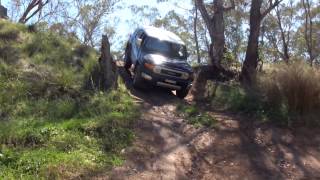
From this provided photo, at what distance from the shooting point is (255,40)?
58.4 feet

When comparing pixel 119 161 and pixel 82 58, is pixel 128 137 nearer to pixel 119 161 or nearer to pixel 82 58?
pixel 119 161

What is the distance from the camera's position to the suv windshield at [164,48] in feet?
51.9

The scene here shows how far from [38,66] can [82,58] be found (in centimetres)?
220

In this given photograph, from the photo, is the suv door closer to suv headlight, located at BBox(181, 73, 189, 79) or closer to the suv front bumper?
the suv front bumper

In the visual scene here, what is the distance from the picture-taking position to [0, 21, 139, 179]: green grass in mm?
7906

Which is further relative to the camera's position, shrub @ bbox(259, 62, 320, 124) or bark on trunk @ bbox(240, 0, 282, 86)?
bark on trunk @ bbox(240, 0, 282, 86)

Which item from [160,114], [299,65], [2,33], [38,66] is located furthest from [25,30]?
[299,65]

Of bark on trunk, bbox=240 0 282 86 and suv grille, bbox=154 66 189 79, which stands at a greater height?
bark on trunk, bbox=240 0 282 86

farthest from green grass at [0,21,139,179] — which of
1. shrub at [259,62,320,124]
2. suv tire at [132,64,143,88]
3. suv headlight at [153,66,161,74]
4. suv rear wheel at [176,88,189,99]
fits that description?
shrub at [259,62,320,124]

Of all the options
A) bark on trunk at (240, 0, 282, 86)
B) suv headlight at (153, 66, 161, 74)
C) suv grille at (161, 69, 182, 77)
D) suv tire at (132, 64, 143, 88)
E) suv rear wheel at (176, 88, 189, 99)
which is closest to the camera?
suv headlight at (153, 66, 161, 74)

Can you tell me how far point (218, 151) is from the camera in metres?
10.1

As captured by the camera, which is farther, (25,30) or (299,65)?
(25,30)

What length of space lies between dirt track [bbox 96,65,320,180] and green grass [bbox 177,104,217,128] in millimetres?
199

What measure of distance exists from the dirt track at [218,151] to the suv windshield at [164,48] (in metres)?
3.51
